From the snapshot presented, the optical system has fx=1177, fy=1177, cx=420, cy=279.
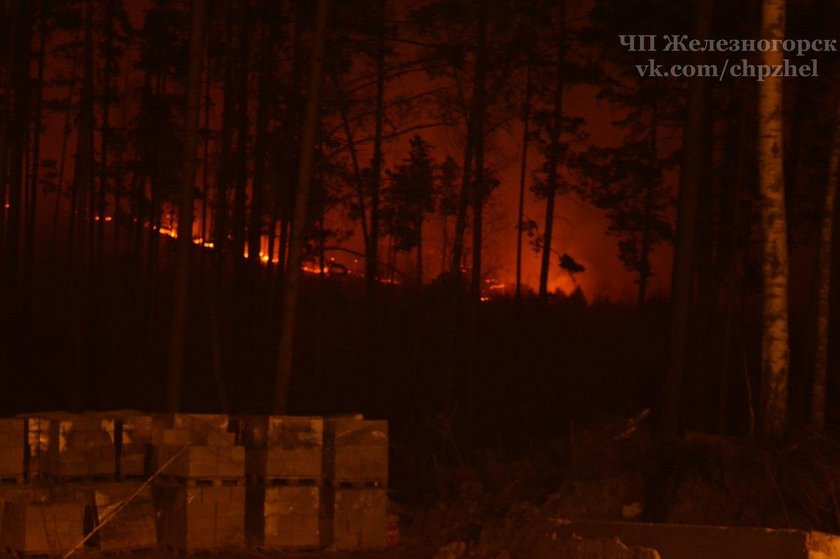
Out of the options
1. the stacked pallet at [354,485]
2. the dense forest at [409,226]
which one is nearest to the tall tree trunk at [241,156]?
the dense forest at [409,226]

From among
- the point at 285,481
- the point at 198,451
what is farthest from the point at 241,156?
the point at 198,451

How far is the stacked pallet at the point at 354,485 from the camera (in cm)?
1417

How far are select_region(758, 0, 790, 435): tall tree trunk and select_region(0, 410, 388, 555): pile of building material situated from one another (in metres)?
4.84

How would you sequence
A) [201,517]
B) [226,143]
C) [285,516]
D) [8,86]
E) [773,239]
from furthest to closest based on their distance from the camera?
[226,143] < [8,86] < [773,239] < [285,516] < [201,517]

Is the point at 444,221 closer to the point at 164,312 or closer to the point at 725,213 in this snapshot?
the point at 725,213

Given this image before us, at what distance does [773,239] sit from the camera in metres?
14.5

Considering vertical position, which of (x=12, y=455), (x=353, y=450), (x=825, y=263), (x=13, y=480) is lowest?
(x=13, y=480)

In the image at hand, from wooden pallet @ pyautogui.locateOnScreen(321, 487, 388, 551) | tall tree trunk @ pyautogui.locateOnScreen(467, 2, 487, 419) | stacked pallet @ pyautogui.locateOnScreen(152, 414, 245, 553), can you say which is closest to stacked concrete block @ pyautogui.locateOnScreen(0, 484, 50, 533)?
stacked pallet @ pyautogui.locateOnScreen(152, 414, 245, 553)

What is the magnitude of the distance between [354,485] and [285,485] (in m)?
0.84

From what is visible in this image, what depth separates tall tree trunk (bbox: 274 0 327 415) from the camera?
1994cm

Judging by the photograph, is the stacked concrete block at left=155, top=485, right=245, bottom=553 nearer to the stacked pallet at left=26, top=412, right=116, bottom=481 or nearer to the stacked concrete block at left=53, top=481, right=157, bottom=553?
the stacked concrete block at left=53, top=481, right=157, bottom=553

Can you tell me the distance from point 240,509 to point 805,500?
6.33 m

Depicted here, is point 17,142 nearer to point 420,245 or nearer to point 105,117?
point 105,117

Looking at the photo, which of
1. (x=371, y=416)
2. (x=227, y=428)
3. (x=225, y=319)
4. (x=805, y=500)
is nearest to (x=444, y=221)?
(x=371, y=416)
